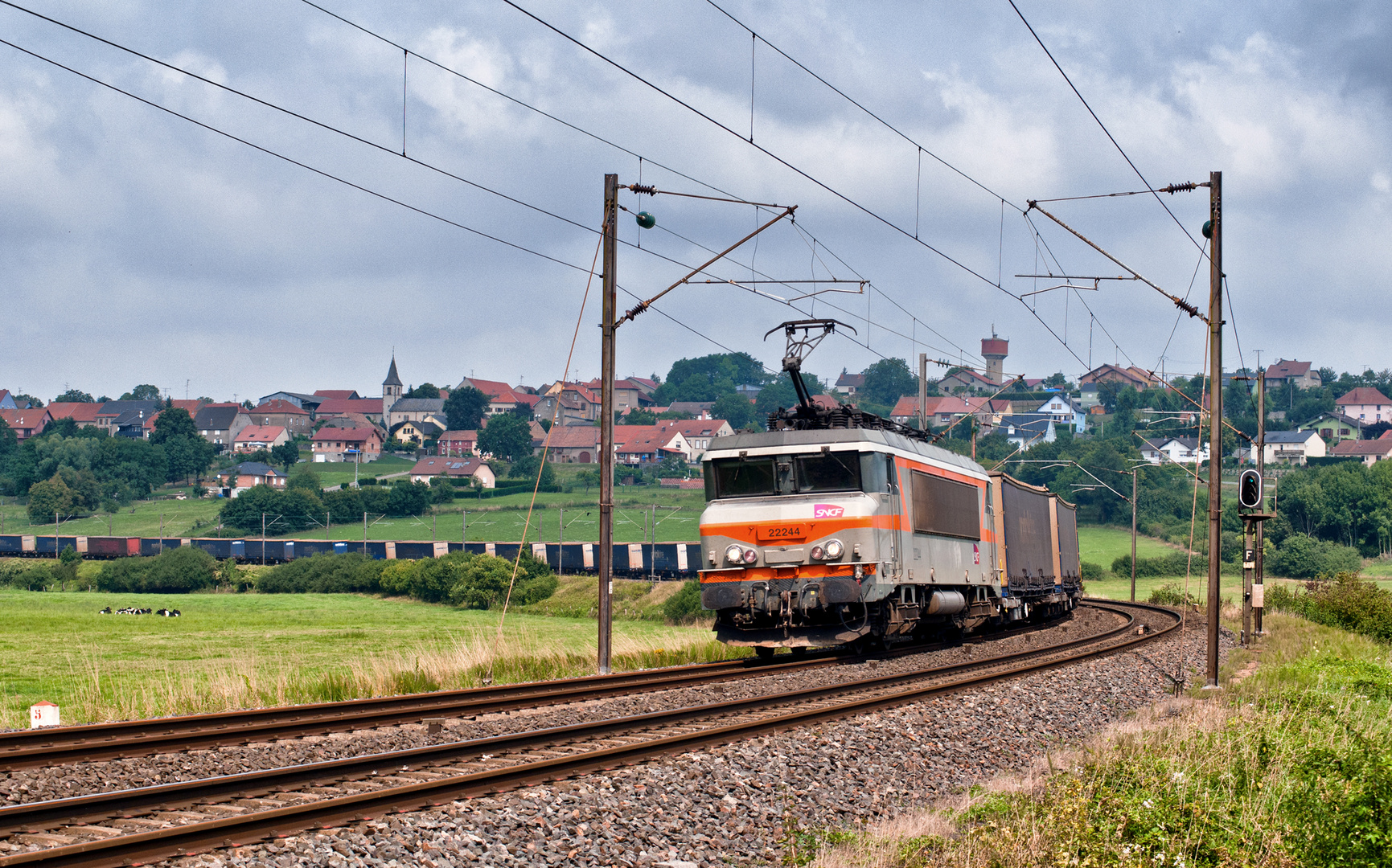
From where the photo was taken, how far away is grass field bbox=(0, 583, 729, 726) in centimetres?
1739

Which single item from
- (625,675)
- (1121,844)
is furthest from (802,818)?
(625,675)

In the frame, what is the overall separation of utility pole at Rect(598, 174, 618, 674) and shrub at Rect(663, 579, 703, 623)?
4764 cm

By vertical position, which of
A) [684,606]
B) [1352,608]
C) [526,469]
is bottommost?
[684,606]

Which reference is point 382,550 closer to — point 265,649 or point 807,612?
point 265,649

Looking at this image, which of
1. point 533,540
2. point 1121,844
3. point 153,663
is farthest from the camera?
point 533,540

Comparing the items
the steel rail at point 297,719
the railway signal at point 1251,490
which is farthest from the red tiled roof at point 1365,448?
the steel rail at point 297,719

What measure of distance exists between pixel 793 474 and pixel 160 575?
322ft

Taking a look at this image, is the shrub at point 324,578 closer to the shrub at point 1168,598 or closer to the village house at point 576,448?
the shrub at point 1168,598

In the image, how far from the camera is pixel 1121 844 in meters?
9.06

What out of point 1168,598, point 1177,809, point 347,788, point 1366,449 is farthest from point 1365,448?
point 347,788

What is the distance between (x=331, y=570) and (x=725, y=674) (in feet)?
306

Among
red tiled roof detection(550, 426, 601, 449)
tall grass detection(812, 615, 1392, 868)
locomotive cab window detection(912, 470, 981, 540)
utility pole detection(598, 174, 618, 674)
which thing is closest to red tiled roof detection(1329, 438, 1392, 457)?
red tiled roof detection(550, 426, 601, 449)

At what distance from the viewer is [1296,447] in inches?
7446

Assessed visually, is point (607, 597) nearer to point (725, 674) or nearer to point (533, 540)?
point (725, 674)
